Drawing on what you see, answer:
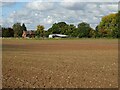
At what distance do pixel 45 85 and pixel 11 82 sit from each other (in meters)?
1.45

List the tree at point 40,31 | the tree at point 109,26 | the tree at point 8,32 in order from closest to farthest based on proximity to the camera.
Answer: the tree at point 109,26, the tree at point 8,32, the tree at point 40,31

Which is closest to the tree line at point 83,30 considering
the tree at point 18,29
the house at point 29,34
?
the tree at point 18,29

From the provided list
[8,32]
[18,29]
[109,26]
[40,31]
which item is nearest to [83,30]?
[109,26]

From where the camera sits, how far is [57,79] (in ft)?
44.7

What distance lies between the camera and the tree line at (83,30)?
144m

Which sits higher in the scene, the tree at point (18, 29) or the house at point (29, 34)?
the tree at point (18, 29)

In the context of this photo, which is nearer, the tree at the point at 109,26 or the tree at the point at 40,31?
the tree at the point at 109,26

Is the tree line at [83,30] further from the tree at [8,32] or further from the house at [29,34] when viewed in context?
the house at [29,34]

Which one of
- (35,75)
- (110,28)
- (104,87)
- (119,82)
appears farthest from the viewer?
(110,28)

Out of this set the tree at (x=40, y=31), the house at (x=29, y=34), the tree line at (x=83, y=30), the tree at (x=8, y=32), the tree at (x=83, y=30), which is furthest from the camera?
the house at (x=29, y=34)

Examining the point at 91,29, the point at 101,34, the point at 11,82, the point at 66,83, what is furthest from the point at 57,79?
the point at 91,29

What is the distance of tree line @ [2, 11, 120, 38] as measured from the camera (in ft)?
472

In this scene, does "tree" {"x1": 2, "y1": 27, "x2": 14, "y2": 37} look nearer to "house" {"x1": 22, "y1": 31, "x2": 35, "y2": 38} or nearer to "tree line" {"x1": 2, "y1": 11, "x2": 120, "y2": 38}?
"tree line" {"x1": 2, "y1": 11, "x2": 120, "y2": 38}

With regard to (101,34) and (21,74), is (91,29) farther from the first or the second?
(21,74)
